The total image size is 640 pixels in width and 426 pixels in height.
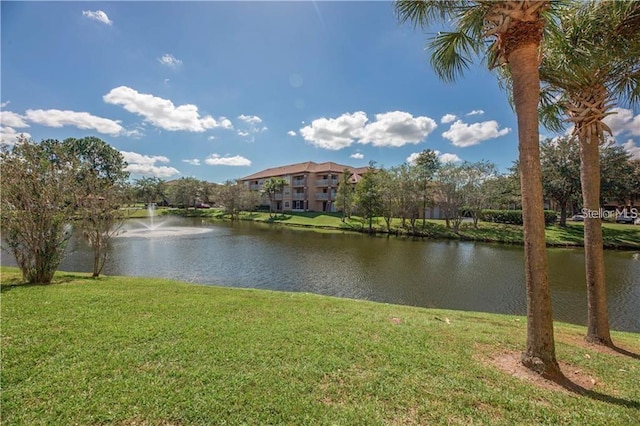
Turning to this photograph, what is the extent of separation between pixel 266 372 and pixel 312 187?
180 feet

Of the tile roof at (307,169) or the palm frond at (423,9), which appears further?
the tile roof at (307,169)

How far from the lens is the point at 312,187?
58.3 meters

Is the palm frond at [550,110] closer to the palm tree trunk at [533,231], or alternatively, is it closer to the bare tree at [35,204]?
the palm tree trunk at [533,231]

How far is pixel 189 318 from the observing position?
227 inches

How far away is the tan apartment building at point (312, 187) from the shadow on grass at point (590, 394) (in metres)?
50.6

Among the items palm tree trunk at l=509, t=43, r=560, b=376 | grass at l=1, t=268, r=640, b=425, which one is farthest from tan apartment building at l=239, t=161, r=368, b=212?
palm tree trunk at l=509, t=43, r=560, b=376

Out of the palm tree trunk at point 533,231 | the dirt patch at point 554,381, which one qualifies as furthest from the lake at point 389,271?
the palm tree trunk at point 533,231

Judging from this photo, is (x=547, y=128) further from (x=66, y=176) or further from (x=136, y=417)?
(x=66, y=176)

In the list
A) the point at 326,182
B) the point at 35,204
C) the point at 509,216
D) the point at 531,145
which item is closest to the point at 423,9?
the point at 531,145

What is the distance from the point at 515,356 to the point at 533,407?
1.73 m

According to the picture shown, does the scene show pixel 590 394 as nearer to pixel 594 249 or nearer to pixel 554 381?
pixel 554 381

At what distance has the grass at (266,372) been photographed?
3.10 meters

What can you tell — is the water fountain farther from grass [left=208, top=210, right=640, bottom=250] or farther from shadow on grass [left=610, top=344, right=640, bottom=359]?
shadow on grass [left=610, top=344, right=640, bottom=359]

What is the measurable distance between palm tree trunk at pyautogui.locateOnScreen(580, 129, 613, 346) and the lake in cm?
507
